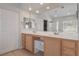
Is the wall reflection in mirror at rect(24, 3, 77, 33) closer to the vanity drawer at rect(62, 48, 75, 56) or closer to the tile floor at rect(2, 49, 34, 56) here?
the vanity drawer at rect(62, 48, 75, 56)

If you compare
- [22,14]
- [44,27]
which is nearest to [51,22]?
[44,27]

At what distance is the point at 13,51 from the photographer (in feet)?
4.53

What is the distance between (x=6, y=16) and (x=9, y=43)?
0.44 metres

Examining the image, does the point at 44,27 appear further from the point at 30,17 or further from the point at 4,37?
the point at 4,37

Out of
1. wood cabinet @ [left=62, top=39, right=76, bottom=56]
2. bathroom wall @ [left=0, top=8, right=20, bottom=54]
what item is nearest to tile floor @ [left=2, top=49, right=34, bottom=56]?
bathroom wall @ [left=0, top=8, right=20, bottom=54]

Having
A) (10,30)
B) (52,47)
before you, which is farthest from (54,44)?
(10,30)

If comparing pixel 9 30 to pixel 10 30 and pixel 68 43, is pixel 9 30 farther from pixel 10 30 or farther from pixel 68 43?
pixel 68 43

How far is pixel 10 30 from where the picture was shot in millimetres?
1402

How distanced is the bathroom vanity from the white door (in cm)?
15

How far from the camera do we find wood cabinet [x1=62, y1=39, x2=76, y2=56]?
4.05 feet

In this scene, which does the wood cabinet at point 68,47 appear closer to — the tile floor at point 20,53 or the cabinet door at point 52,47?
the cabinet door at point 52,47

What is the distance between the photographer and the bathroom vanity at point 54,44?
1.24m

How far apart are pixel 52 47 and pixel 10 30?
0.74 m

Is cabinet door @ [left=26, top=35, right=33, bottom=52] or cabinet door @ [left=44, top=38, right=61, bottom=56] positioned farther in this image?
cabinet door @ [left=26, top=35, right=33, bottom=52]
